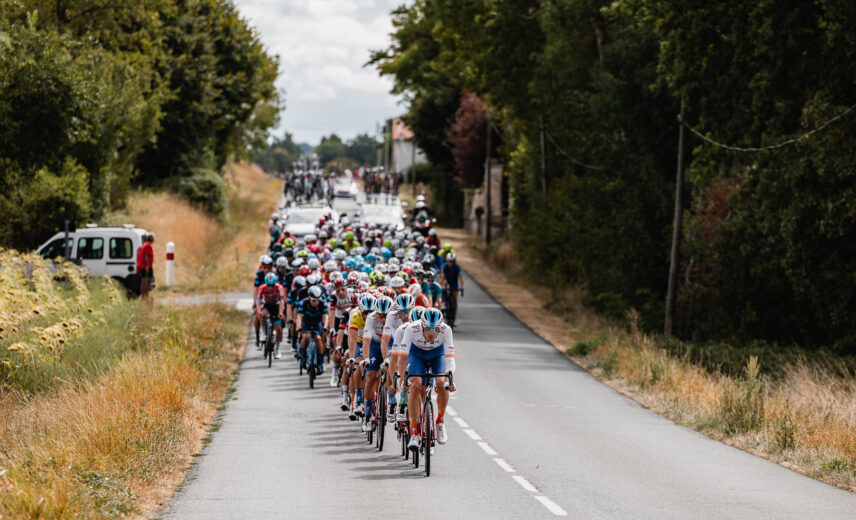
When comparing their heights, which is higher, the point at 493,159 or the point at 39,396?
the point at 493,159

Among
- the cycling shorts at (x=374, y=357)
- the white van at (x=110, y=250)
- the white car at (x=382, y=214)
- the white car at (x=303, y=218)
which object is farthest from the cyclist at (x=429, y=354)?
the white car at (x=382, y=214)

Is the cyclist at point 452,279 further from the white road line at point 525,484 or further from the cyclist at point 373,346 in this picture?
the white road line at point 525,484

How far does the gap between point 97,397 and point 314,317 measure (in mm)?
6071

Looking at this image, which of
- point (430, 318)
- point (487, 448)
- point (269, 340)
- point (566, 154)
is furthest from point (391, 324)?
point (566, 154)

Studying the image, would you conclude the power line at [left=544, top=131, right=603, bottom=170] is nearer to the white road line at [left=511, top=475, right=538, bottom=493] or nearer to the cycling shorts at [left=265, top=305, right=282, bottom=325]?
the cycling shorts at [left=265, top=305, right=282, bottom=325]

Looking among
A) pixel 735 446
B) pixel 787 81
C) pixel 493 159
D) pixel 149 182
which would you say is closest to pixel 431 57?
pixel 493 159

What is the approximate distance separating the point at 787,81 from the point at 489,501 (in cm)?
1633

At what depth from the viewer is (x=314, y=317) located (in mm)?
20469

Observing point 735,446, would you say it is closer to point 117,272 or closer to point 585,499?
point 585,499

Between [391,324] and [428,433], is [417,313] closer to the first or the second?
[391,324]

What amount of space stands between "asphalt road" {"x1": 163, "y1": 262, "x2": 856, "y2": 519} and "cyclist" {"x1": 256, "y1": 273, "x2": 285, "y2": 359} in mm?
1534

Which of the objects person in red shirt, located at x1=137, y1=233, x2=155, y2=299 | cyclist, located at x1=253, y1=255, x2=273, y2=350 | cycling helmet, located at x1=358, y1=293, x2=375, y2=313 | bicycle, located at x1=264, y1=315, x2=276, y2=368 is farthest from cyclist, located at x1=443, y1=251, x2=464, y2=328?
cycling helmet, located at x1=358, y1=293, x2=375, y2=313

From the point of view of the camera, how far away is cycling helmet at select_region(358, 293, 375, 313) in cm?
1532

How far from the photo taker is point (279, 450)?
14.3 meters
